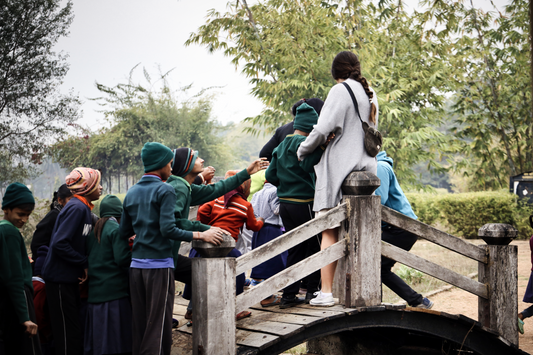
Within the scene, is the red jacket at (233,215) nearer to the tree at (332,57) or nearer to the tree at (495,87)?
the tree at (332,57)

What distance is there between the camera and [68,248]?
356cm

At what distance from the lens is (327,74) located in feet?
40.8

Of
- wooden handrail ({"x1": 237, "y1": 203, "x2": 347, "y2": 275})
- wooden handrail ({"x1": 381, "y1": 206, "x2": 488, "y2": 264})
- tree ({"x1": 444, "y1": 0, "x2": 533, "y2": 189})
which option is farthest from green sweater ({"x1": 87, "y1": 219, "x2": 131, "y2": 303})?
tree ({"x1": 444, "y1": 0, "x2": 533, "y2": 189})

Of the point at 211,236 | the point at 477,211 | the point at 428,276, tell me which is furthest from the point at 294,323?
the point at 477,211

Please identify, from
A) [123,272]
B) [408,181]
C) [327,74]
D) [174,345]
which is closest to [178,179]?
[123,272]

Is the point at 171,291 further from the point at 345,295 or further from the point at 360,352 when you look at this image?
the point at 360,352

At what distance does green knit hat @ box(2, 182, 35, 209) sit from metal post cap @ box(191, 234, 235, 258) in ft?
3.74

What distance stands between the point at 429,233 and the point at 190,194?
2.20 m

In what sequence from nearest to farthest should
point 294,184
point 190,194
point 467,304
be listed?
point 190,194, point 294,184, point 467,304

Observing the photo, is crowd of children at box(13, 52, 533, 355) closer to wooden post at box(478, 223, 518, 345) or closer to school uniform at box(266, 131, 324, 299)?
school uniform at box(266, 131, 324, 299)

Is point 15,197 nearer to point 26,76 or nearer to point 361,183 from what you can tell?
point 361,183

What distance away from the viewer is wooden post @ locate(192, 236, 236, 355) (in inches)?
130

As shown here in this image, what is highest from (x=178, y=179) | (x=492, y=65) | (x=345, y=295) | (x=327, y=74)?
(x=492, y=65)

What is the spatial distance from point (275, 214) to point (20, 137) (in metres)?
8.89
